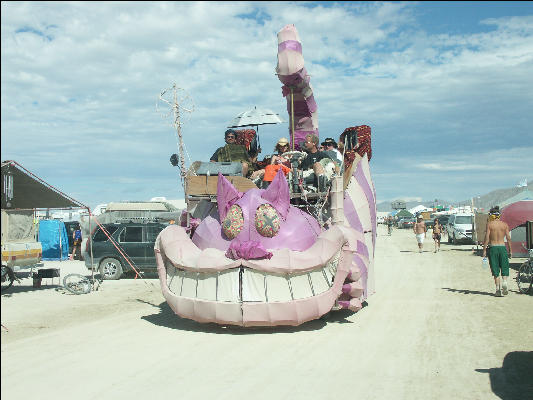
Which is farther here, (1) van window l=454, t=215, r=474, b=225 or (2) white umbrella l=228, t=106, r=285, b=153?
(1) van window l=454, t=215, r=474, b=225

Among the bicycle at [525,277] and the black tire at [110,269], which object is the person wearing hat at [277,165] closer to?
the bicycle at [525,277]

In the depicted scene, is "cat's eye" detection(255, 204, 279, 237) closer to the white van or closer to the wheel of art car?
the wheel of art car

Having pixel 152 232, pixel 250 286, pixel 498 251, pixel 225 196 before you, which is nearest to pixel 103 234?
pixel 152 232

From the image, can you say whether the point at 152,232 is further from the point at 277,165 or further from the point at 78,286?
the point at 277,165

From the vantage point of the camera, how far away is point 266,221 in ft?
31.3

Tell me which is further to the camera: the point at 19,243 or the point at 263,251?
the point at 19,243

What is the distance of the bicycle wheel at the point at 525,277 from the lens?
1367 centimetres

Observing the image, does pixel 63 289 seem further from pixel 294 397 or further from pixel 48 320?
pixel 294 397

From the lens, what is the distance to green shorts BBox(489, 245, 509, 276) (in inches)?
515

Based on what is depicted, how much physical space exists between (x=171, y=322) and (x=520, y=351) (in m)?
5.75

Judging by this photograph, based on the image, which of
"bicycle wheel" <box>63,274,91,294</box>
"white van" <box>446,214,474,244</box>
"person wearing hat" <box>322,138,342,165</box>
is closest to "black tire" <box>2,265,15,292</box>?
"bicycle wheel" <box>63,274,91,294</box>

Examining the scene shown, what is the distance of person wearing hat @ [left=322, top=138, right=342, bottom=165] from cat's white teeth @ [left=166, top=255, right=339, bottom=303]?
3.39 metres

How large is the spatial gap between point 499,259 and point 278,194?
20.2 feet

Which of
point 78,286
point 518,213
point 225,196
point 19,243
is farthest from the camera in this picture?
point 518,213
